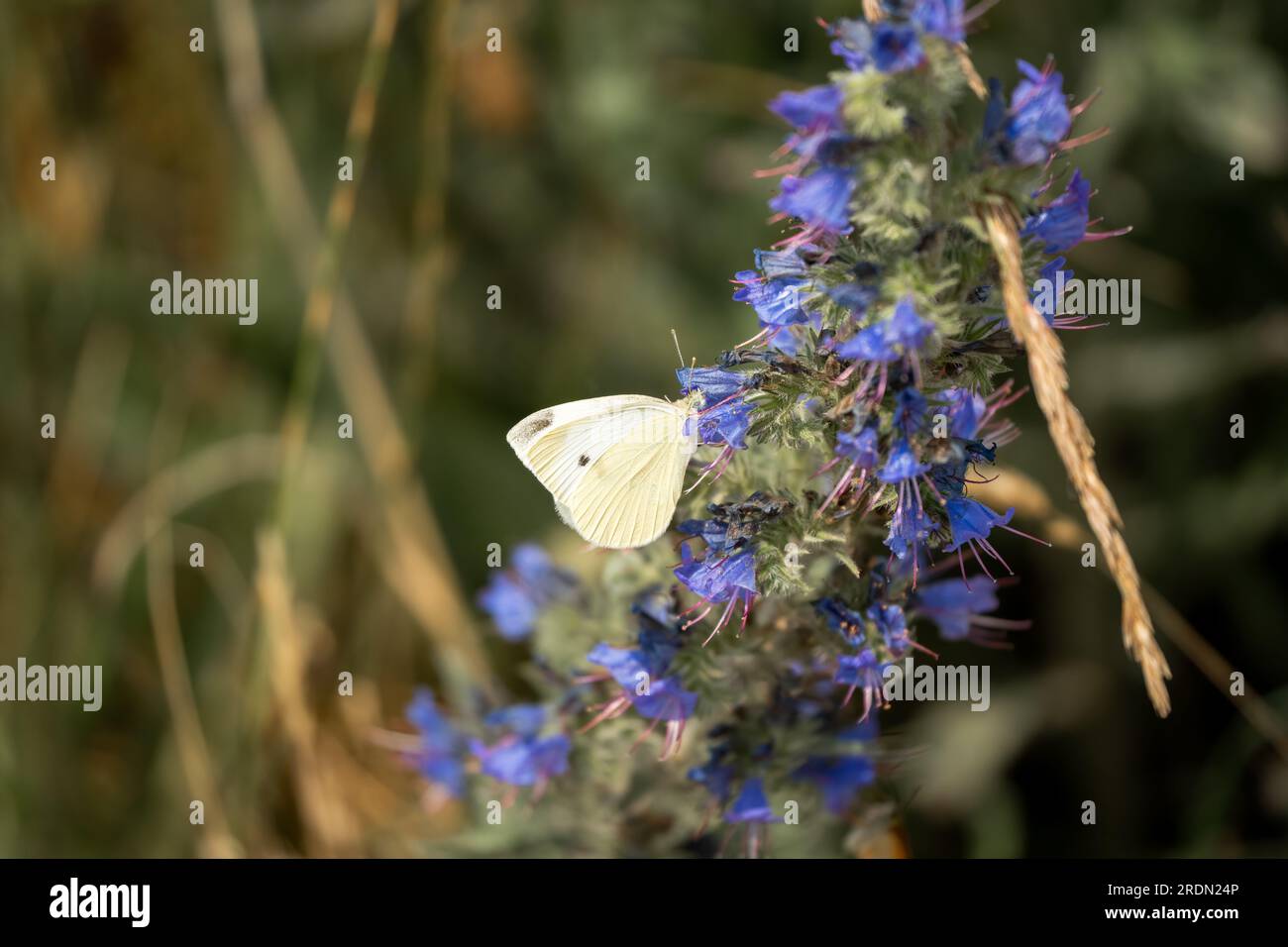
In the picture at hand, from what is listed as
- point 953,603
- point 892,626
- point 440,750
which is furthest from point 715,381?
point 440,750

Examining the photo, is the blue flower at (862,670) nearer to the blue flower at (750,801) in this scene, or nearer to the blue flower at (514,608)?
the blue flower at (750,801)

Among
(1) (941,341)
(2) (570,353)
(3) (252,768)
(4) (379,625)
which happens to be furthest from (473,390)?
(1) (941,341)

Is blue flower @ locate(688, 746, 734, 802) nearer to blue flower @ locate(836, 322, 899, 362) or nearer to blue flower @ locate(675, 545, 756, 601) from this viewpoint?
blue flower @ locate(675, 545, 756, 601)

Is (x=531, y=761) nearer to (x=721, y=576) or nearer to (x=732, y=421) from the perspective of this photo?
(x=721, y=576)

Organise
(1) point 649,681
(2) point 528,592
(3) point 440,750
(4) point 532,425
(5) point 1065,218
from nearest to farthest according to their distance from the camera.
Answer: (5) point 1065,218 < (1) point 649,681 < (4) point 532,425 < (2) point 528,592 < (3) point 440,750

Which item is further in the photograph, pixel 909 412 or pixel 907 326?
pixel 909 412

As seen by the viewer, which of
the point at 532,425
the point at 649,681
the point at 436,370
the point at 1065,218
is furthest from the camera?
the point at 436,370
